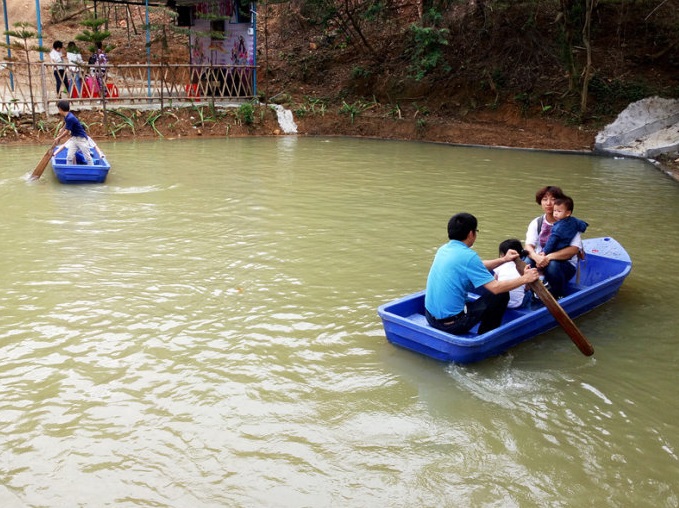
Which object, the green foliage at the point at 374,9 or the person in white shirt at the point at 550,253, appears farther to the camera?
the green foliage at the point at 374,9

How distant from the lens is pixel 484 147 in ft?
61.0

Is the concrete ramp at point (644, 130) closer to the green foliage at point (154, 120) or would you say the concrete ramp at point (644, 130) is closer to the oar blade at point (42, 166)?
the green foliage at point (154, 120)

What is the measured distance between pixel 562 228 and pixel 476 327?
50.4 inches

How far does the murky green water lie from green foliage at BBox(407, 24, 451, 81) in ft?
37.3

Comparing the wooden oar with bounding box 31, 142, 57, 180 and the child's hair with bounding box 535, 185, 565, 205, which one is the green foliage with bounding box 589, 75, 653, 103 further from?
the wooden oar with bounding box 31, 142, 57, 180

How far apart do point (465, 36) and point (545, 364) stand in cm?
1897

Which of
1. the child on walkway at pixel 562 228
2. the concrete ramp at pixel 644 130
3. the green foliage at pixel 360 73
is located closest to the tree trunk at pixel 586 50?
the concrete ramp at pixel 644 130

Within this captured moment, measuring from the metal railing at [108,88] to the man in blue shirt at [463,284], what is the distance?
1493 centimetres

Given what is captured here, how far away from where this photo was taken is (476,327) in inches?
229

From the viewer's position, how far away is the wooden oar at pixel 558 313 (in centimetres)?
514

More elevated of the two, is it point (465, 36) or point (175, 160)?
point (465, 36)

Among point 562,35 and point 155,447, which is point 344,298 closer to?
point 155,447

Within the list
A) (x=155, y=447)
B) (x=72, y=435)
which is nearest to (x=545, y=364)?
(x=155, y=447)

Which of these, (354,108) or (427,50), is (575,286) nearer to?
(354,108)
